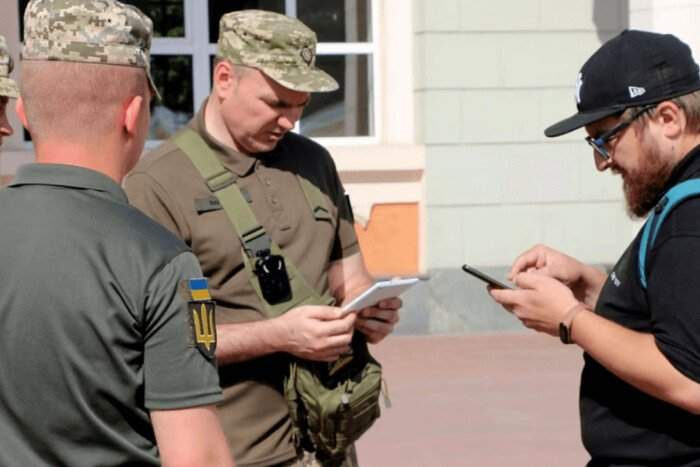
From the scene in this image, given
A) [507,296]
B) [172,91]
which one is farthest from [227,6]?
[507,296]

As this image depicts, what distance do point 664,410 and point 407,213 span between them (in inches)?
305

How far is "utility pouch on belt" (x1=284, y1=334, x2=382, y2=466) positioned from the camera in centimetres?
374

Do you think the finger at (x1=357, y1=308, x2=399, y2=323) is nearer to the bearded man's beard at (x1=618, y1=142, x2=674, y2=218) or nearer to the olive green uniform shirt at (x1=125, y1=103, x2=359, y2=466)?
the olive green uniform shirt at (x1=125, y1=103, x2=359, y2=466)

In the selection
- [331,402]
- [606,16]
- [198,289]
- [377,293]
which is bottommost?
[331,402]

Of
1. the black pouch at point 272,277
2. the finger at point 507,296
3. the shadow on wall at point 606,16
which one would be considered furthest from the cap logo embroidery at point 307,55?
the shadow on wall at point 606,16

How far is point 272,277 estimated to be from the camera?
374cm

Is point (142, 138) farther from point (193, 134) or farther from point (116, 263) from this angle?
point (193, 134)

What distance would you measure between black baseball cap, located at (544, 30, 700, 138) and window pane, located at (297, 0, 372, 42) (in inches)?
312

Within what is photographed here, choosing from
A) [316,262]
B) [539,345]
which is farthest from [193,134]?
[539,345]

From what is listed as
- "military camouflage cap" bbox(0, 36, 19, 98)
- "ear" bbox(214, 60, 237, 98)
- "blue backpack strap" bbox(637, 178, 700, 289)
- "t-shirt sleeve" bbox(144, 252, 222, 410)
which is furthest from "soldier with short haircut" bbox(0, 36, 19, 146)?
"t-shirt sleeve" bbox(144, 252, 222, 410)

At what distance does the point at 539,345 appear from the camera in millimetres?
10523

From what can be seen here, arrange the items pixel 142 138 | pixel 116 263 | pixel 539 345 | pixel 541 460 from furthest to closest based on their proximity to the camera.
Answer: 1. pixel 539 345
2. pixel 541 460
3. pixel 142 138
4. pixel 116 263

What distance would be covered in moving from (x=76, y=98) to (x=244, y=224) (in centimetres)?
138

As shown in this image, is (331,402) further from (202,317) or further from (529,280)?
(202,317)
